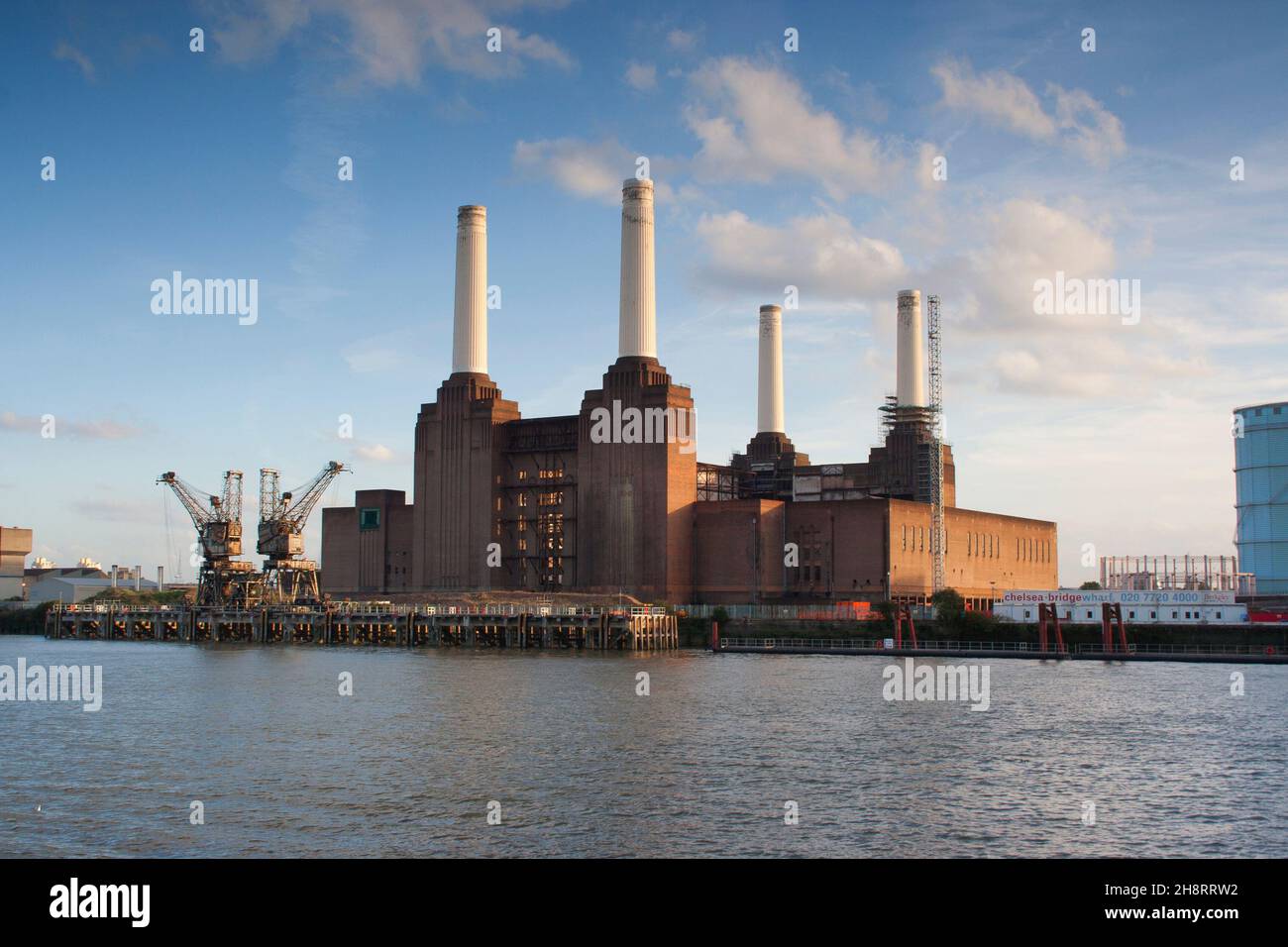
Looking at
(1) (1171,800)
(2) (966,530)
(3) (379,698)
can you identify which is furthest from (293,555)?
(1) (1171,800)

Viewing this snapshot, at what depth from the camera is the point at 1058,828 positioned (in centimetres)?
2981

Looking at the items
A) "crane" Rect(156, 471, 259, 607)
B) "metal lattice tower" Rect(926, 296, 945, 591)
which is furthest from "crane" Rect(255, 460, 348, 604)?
"metal lattice tower" Rect(926, 296, 945, 591)

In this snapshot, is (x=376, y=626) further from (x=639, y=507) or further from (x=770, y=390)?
(x=770, y=390)

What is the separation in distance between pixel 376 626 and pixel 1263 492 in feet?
285

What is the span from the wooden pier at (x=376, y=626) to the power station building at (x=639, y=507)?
9430mm

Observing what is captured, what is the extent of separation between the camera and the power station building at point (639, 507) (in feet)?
378

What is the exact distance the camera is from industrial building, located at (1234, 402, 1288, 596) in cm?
13288

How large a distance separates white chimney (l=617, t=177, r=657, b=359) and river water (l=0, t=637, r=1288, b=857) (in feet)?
175

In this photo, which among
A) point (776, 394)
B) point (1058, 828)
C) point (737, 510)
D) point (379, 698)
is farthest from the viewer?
point (776, 394)

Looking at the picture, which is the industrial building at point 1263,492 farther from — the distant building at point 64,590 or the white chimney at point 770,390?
the distant building at point 64,590
